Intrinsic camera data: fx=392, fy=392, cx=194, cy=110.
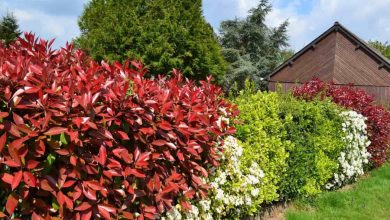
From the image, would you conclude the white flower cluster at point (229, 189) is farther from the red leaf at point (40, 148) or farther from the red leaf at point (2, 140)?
the red leaf at point (2, 140)

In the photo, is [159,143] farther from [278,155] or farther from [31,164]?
[278,155]

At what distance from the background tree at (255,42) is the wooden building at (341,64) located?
2.86 metres

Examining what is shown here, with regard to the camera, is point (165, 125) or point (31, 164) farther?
point (165, 125)

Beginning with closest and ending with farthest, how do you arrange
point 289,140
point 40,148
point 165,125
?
point 40,148
point 165,125
point 289,140

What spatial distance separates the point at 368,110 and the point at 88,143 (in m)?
7.77

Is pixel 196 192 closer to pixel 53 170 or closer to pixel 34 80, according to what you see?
pixel 53 170

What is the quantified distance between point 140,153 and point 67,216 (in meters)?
0.58

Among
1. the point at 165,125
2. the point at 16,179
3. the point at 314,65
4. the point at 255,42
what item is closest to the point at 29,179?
the point at 16,179

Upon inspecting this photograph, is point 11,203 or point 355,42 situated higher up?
point 355,42

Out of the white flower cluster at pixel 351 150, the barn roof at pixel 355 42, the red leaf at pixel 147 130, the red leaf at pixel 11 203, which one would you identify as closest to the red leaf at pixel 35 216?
the red leaf at pixel 11 203

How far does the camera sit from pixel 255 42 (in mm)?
34969

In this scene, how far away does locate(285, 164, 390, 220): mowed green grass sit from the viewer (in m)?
5.55

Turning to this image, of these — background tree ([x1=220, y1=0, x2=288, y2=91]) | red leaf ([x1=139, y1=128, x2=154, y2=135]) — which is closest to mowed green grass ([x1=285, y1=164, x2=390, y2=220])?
red leaf ([x1=139, y1=128, x2=154, y2=135])

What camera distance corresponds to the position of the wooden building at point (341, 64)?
27.2 metres
